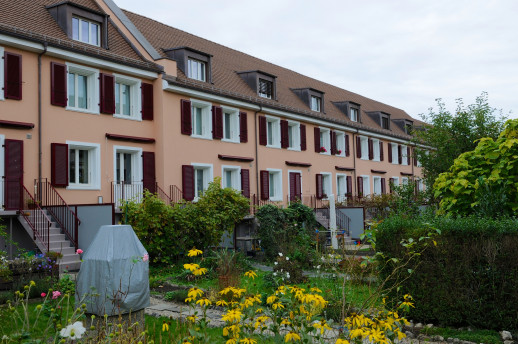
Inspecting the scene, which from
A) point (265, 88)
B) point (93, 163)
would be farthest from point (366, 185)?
point (93, 163)

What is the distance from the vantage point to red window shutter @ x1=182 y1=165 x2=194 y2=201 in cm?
1950

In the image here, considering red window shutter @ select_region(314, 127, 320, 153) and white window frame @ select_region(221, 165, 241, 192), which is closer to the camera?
white window frame @ select_region(221, 165, 241, 192)

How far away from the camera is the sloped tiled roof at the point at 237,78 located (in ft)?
73.4

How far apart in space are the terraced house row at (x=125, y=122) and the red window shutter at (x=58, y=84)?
32 millimetres

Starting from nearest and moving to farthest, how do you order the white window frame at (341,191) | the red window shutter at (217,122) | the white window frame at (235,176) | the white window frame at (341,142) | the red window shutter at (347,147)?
1. the red window shutter at (217,122)
2. the white window frame at (235,176)
3. the white window frame at (341,191)
4. the white window frame at (341,142)
5. the red window shutter at (347,147)

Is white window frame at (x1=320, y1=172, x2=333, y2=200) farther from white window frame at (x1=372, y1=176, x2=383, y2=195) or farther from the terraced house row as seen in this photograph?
white window frame at (x1=372, y1=176, x2=383, y2=195)

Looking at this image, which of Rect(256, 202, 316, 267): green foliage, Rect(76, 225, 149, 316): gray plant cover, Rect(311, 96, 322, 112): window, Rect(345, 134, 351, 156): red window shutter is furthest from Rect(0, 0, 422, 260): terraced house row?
Rect(76, 225, 149, 316): gray plant cover

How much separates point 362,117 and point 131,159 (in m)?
21.0

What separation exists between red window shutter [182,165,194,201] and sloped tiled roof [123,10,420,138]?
3272mm

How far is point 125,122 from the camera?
18047 mm

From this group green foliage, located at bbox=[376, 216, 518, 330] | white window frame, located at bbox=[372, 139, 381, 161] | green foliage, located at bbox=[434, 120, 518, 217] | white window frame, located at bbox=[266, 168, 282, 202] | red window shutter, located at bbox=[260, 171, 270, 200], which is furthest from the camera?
white window frame, located at bbox=[372, 139, 381, 161]

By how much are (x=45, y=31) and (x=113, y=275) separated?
42.6 ft

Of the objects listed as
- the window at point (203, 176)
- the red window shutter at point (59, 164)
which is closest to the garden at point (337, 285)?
the red window shutter at point (59, 164)

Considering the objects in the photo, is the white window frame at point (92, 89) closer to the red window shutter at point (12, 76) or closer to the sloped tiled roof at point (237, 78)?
the red window shutter at point (12, 76)
